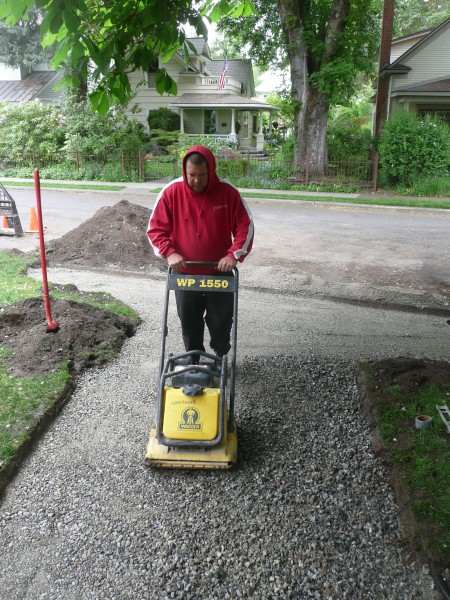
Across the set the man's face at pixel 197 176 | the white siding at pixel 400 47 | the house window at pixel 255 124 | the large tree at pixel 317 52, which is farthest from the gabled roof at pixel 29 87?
the man's face at pixel 197 176

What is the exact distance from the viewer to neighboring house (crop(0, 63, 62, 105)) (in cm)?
3422

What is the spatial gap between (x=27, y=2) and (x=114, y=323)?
3669 mm

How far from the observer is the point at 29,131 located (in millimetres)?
23844

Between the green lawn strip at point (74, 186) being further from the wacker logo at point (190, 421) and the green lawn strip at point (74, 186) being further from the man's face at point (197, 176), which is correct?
the wacker logo at point (190, 421)

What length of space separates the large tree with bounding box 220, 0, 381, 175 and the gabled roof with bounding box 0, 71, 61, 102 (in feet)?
59.0

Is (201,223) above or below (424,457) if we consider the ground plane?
above

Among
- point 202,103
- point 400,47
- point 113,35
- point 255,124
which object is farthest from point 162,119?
point 113,35

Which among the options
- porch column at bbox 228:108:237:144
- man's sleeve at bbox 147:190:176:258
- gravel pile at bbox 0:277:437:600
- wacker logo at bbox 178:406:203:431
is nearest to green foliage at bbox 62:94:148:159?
porch column at bbox 228:108:237:144

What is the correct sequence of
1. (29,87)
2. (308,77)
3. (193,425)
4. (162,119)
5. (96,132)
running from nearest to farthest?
(193,425)
(308,77)
(96,132)
(162,119)
(29,87)

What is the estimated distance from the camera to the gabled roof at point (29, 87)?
34.3 meters

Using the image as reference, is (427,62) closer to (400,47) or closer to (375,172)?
(400,47)

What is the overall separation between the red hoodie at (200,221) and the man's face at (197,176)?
0.21 ft

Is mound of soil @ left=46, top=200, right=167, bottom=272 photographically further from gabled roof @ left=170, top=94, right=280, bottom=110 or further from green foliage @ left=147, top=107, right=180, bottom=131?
green foliage @ left=147, top=107, right=180, bottom=131

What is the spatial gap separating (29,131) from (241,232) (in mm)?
22580
